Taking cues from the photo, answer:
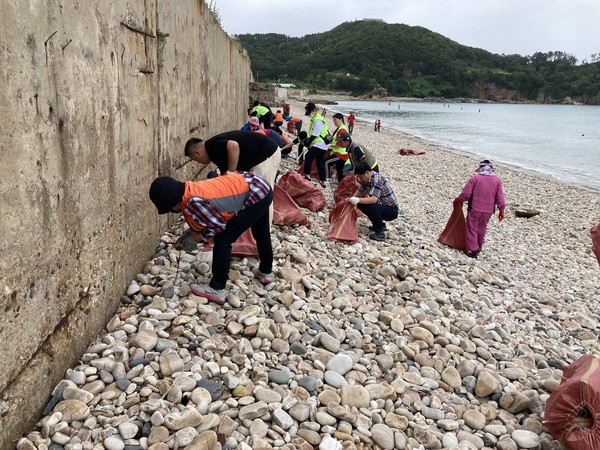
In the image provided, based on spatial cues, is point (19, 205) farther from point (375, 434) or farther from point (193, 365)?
point (375, 434)

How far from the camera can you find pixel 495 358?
390 cm

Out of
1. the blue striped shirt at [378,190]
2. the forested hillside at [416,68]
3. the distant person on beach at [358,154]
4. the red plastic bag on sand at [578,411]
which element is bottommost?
the red plastic bag on sand at [578,411]

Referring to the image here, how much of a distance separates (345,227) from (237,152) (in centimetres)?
219

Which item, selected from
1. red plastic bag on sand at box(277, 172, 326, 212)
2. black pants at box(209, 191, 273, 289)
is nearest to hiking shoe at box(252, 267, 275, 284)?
black pants at box(209, 191, 273, 289)

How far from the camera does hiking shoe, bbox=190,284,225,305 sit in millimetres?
3750

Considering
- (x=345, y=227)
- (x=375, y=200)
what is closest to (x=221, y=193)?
(x=345, y=227)

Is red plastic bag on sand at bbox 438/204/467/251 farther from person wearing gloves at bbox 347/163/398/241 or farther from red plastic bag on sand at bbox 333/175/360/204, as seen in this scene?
red plastic bag on sand at bbox 333/175/360/204

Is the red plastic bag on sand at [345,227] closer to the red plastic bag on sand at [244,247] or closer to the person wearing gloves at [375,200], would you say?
the person wearing gloves at [375,200]

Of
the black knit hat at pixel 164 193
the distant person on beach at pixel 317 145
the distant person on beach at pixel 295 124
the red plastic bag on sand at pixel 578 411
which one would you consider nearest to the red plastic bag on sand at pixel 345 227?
the black knit hat at pixel 164 193

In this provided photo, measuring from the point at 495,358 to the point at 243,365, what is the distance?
211 centimetres

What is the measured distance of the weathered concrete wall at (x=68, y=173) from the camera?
6.87ft

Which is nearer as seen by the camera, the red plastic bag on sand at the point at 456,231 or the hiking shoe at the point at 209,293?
the hiking shoe at the point at 209,293

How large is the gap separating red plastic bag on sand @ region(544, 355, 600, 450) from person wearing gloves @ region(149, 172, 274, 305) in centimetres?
237

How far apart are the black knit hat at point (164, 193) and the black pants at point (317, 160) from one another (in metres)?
6.30
